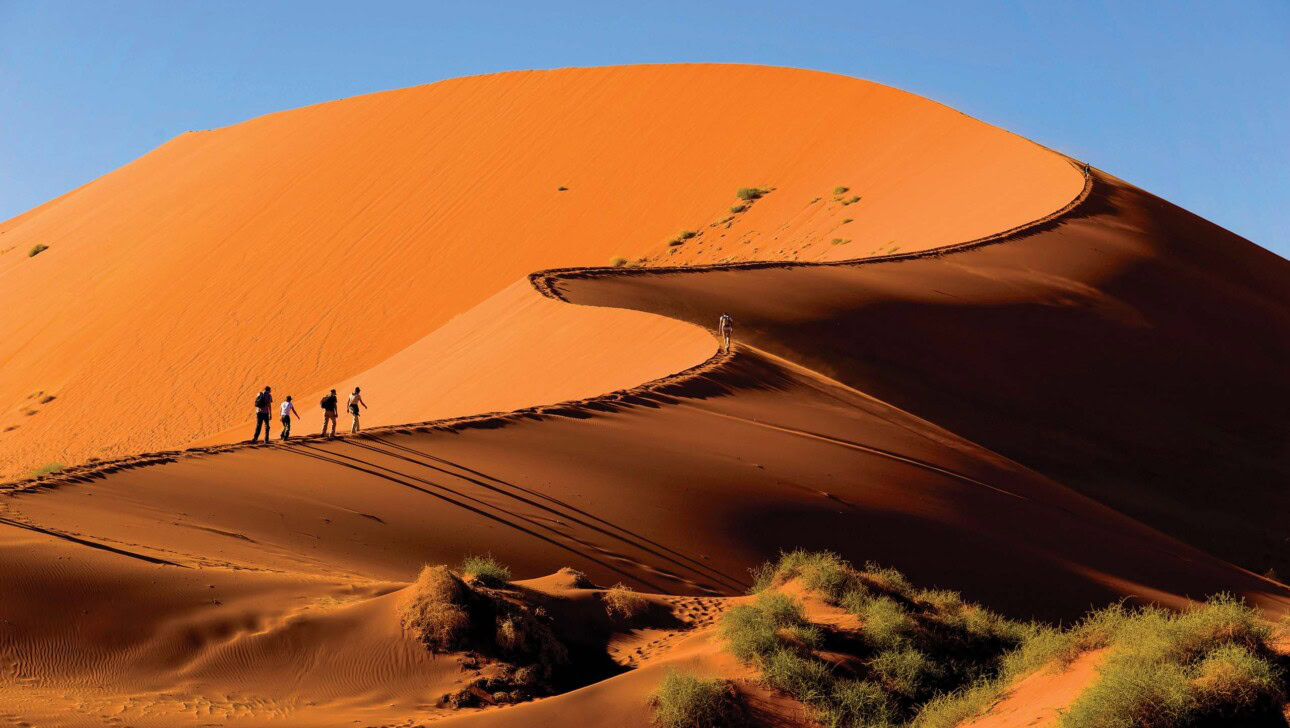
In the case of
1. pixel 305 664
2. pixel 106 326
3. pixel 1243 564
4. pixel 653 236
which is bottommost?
pixel 1243 564

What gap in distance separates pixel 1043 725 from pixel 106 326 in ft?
126

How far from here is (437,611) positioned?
9.40 metres

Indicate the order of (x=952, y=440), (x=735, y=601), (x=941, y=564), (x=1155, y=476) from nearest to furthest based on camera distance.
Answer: (x=735, y=601) < (x=941, y=564) < (x=952, y=440) < (x=1155, y=476)

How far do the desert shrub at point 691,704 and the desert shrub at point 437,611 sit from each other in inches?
65.5

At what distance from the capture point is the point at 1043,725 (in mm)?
7215

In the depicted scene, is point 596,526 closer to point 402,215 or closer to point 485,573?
point 485,573

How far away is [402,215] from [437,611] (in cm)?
3938

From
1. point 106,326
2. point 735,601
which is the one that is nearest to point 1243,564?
point 735,601

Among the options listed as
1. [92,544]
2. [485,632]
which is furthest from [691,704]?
[92,544]

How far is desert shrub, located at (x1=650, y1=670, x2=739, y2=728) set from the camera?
27.3ft

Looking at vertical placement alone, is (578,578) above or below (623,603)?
above

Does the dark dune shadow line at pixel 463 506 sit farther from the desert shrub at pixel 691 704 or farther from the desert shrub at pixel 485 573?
the desert shrub at pixel 691 704

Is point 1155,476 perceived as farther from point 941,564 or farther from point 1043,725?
point 1043,725

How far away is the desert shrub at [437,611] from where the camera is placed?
9328 mm
